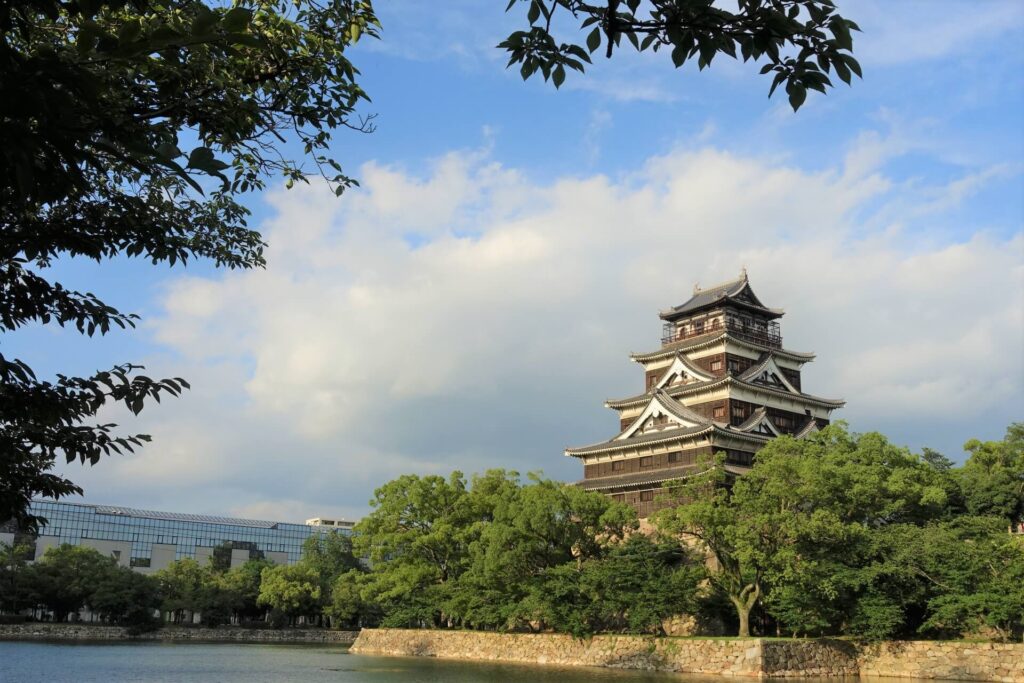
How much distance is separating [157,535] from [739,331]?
5382cm

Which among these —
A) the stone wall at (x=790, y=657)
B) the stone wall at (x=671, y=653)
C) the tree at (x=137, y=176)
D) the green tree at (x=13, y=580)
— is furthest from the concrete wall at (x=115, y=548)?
the tree at (x=137, y=176)

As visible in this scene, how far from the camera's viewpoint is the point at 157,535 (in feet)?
239

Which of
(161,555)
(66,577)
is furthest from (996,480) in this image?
(161,555)

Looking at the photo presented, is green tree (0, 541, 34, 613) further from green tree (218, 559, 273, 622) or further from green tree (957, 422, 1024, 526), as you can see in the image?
green tree (957, 422, 1024, 526)

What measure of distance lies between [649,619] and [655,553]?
2.24m

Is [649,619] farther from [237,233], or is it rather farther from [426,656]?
[237,233]

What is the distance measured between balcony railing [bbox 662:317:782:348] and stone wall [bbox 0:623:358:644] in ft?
99.9

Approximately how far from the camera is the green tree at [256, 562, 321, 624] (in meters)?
54.6

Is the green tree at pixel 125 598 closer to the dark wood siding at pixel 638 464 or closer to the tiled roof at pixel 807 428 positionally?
the dark wood siding at pixel 638 464

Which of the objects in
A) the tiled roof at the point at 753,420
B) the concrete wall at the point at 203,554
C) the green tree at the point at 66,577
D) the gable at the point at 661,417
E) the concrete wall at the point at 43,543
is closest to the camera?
the tiled roof at the point at 753,420

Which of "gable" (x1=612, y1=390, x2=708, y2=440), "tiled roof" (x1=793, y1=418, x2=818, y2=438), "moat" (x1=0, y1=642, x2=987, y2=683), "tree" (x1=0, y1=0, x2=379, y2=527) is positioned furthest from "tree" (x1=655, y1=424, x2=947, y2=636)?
"tree" (x1=0, y1=0, x2=379, y2=527)

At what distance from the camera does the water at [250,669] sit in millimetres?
25672

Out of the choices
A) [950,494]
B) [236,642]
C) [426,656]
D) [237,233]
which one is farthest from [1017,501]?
[236,642]

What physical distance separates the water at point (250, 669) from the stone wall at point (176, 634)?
9.67 m
